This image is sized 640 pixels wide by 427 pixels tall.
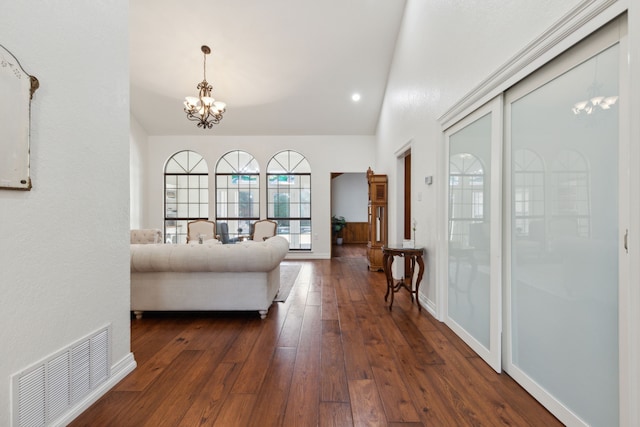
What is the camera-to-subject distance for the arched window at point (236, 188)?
7.30m

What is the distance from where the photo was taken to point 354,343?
245 cm

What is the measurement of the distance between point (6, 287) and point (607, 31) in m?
2.85

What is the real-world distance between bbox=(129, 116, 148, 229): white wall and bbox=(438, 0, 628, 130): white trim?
7.03 metres

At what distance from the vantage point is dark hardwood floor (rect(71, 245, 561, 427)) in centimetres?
157

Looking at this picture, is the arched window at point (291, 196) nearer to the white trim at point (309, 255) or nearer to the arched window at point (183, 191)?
the white trim at point (309, 255)

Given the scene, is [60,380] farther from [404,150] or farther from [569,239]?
[404,150]

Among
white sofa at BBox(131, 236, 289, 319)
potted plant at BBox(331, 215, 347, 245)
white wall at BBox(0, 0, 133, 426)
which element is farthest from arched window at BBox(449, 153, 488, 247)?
potted plant at BBox(331, 215, 347, 245)

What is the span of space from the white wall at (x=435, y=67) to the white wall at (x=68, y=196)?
8.32ft

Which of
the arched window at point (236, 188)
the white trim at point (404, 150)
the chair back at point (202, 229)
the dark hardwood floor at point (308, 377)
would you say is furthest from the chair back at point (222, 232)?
the white trim at point (404, 150)

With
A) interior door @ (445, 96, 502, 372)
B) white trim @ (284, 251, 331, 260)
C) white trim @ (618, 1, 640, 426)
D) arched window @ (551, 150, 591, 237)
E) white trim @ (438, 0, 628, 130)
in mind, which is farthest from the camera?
white trim @ (284, 251, 331, 260)

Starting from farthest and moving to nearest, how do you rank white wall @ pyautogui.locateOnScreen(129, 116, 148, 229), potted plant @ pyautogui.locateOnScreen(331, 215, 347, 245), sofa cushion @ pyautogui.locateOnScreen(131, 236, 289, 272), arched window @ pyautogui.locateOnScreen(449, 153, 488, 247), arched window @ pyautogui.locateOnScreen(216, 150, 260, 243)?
potted plant @ pyautogui.locateOnScreen(331, 215, 347, 245), arched window @ pyautogui.locateOnScreen(216, 150, 260, 243), white wall @ pyautogui.locateOnScreen(129, 116, 148, 229), sofa cushion @ pyautogui.locateOnScreen(131, 236, 289, 272), arched window @ pyautogui.locateOnScreen(449, 153, 488, 247)

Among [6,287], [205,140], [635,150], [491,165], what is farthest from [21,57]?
[205,140]

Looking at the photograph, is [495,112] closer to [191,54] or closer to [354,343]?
[354,343]

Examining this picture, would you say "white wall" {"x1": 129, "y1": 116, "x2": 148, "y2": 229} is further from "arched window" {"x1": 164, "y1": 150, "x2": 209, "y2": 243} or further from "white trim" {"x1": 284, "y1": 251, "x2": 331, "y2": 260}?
"white trim" {"x1": 284, "y1": 251, "x2": 331, "y2": 260}
